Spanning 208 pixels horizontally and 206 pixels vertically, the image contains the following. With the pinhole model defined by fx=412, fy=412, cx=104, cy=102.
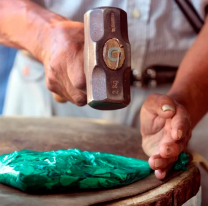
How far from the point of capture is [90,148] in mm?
1017

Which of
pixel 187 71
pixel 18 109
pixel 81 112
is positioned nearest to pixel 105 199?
pixel 187 71

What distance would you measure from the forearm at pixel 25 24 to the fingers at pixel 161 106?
0.28m

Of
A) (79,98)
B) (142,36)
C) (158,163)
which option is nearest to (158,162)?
(158,163)

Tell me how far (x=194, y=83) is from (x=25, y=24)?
1.57 ft

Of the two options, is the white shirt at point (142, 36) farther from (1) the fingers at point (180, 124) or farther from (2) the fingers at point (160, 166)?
(2) the fingers at point (160, 166)

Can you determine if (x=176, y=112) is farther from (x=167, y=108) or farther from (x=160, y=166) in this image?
(x=160, y=166)

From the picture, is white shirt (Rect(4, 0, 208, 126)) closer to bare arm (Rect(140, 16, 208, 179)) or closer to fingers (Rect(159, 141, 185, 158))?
bare arm (Rect(140, 16, 208, 179))

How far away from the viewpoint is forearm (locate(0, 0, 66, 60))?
952 millimetres

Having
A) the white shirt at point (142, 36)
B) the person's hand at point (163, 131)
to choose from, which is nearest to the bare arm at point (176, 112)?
the person's hand at point (163, 131)

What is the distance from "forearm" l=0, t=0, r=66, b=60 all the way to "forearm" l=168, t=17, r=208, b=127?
1.21ft

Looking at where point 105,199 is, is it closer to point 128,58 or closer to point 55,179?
point 55,179

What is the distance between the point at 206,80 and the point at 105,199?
0.60 metres

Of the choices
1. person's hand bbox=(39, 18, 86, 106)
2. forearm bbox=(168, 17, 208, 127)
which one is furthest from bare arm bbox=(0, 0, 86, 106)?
forearm bbox=(168, 17, 208, 127)

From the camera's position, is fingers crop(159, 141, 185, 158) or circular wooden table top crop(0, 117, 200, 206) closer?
circular wooden table top crop(0, 117, 200, 206)
